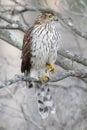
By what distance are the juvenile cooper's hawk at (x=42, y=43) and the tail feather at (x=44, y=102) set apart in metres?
0.23

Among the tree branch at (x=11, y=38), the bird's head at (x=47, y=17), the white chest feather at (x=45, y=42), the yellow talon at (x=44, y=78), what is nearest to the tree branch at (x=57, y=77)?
the yellow talon at (x=44, y=78)

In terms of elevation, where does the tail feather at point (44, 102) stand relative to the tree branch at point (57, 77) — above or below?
below

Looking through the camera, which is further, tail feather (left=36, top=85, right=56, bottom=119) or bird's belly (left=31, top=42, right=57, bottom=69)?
tail feather (left=36, top=85, right=56, bottom=119)

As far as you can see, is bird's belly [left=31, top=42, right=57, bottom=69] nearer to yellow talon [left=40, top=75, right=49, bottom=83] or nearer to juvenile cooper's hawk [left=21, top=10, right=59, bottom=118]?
juvenile cooper's hawk [left=21, top=10, right=59, bottom=118]

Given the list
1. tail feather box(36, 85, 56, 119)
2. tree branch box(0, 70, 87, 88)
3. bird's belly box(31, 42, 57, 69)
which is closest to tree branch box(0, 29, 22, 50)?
bird's belly box(31, 42, 57, 69)

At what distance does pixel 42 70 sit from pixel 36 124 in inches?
34.6

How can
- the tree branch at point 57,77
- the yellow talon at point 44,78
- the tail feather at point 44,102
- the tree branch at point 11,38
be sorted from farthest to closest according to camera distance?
the tree branch at point 11,38 < the tail feather at point 44,102 < the yellow talon at point 44,78 < the tree branch at point 57,77

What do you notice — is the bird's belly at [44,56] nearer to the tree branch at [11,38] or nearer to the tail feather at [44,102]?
the tail feather at [44,102]

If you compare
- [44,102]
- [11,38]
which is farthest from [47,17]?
[44,102]

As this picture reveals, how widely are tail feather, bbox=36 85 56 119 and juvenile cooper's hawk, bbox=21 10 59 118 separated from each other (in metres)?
0.23

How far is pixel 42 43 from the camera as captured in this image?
27.8 ft

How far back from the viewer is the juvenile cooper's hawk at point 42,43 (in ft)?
27.8

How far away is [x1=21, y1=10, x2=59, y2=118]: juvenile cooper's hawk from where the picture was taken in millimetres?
8484

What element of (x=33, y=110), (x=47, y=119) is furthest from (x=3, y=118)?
(x=47, y=119)
